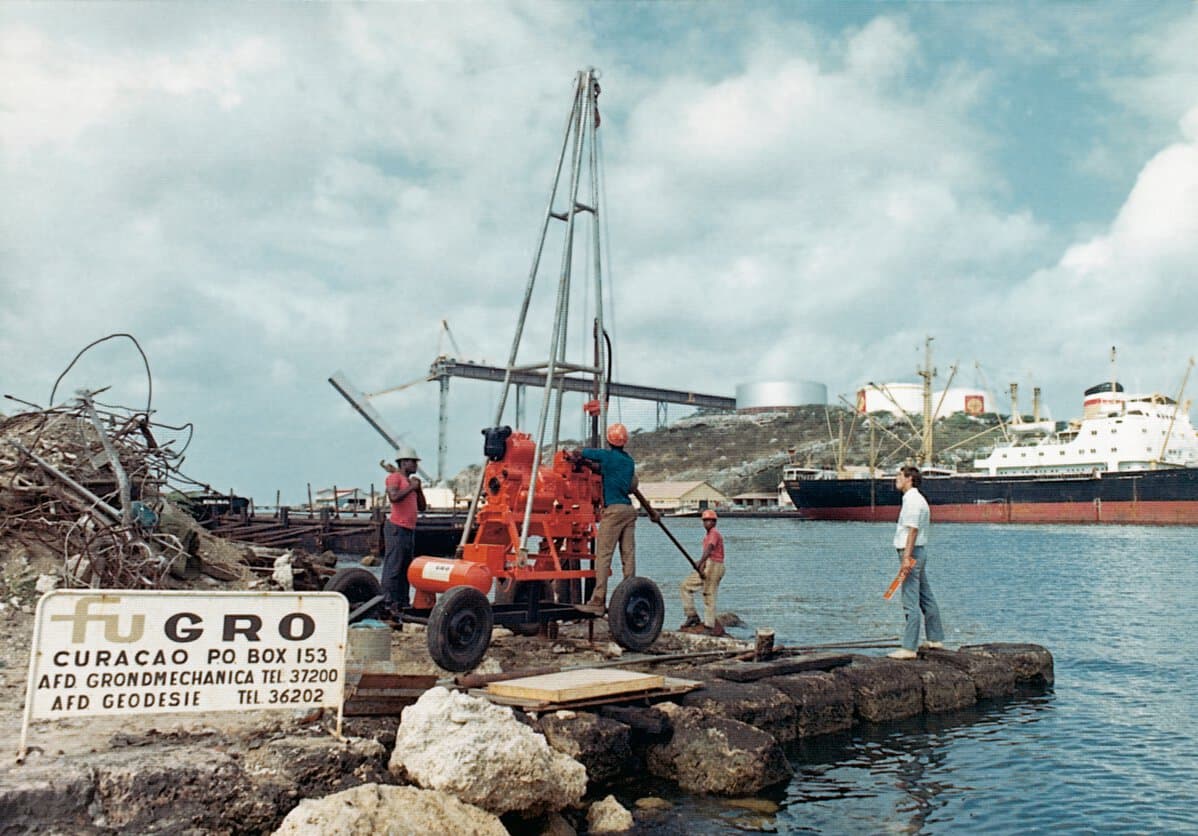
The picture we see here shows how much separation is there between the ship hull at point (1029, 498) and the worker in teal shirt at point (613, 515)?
235 feet

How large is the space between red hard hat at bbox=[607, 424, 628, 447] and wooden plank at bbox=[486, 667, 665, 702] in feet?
11.0

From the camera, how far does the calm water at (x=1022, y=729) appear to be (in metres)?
8.22

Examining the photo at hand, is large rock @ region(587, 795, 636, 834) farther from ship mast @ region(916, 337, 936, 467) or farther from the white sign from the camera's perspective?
ship mast @ region(916, 337, 936, 467)

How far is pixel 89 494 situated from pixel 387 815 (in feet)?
30.7

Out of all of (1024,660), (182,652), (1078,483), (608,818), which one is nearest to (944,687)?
(1024,660)

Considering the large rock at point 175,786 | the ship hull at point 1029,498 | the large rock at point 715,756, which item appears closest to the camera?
the large rock at point 175,786

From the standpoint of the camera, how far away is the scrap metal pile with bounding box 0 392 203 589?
41.2 feet

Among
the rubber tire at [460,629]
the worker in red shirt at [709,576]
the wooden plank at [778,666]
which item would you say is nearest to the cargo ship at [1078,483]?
the worker in red shirt at [709,576]

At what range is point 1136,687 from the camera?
46.7 ft

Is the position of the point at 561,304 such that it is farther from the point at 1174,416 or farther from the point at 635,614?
the point at 1174,416

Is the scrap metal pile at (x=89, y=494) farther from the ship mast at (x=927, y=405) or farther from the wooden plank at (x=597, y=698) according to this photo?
the ship mast at (x=927, y=405)

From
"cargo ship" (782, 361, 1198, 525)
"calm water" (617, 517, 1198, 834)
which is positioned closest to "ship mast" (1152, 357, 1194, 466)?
"cargo ship" (782, 361, 1198, 525)

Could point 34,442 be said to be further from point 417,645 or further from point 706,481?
point 706,481

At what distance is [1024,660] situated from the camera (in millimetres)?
12945
